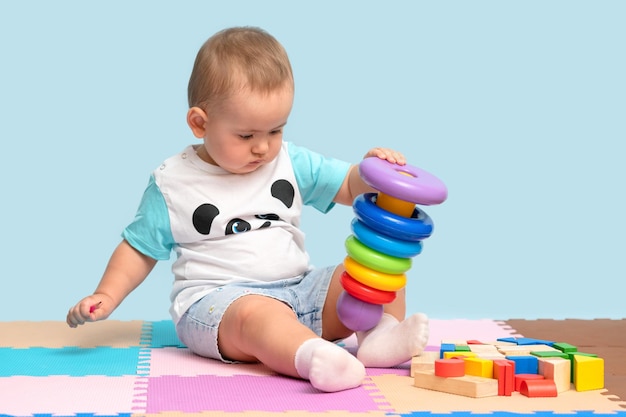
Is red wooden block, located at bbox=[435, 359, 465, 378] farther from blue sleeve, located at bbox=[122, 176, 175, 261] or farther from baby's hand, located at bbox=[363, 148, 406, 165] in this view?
blue sleeve, located at bbox=[122, 176, 175, 261]

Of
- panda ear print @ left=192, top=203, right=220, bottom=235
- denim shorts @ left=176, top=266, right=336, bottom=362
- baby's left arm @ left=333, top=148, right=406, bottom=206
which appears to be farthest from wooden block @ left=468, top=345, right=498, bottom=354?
panda ear print @ left=192, top=203, right=220, bottom=235

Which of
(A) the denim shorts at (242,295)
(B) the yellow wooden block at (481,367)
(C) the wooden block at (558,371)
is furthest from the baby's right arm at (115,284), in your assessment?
(C) the wooden block at (558,371)

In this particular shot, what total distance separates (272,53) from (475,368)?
2.30ft

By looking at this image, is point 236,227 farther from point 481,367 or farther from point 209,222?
point 481,367

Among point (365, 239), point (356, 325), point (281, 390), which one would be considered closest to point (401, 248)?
point (365, 239)

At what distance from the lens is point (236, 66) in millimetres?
1873

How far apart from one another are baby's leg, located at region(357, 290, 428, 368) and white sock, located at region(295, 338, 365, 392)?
0.46ft

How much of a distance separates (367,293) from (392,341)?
0.09 m

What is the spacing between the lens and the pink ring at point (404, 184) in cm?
168

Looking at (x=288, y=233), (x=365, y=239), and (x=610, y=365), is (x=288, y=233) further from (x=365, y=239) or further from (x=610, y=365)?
(x=610, y=365)

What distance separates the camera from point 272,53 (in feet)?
6.23

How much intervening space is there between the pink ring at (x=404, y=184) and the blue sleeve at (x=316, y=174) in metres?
0.31

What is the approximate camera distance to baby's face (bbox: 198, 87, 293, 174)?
1.85 m

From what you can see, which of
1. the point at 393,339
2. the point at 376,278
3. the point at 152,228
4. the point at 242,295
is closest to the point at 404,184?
the point at 376,278
